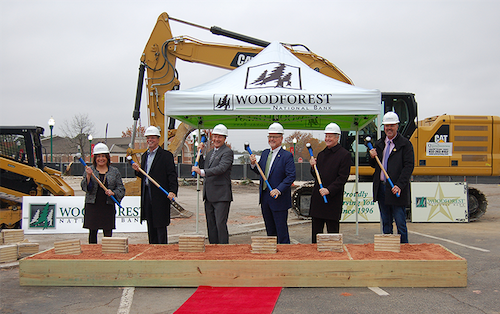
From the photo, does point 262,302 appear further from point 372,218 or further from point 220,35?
point 220,35

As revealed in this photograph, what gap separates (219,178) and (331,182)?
61.3 inches

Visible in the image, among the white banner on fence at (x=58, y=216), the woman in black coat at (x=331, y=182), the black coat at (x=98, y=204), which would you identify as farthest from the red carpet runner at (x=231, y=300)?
the white banner on fence at (x=58, y=216)

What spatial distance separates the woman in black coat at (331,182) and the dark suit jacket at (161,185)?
1.99m

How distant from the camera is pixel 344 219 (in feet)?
31.8

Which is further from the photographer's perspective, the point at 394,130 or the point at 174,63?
the point at 174,63

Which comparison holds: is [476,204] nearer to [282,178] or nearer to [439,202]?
[439,202]

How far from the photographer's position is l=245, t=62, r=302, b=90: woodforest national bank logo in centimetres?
634

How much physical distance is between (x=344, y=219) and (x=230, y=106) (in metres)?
4.92

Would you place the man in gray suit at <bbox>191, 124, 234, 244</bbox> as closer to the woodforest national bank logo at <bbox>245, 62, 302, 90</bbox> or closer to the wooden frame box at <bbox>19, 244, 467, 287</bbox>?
the woodforest national bank logo at <bbox>245, 62, 302, 90</bbox>

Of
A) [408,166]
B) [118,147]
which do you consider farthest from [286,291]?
[118,147]

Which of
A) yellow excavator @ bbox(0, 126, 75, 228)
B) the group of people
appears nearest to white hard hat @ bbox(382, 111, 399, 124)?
the group of people

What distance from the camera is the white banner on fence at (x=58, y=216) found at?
27.3 feet

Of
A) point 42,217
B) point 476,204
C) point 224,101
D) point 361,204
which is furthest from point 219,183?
point 476,204

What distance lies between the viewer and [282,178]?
5.77 metres
